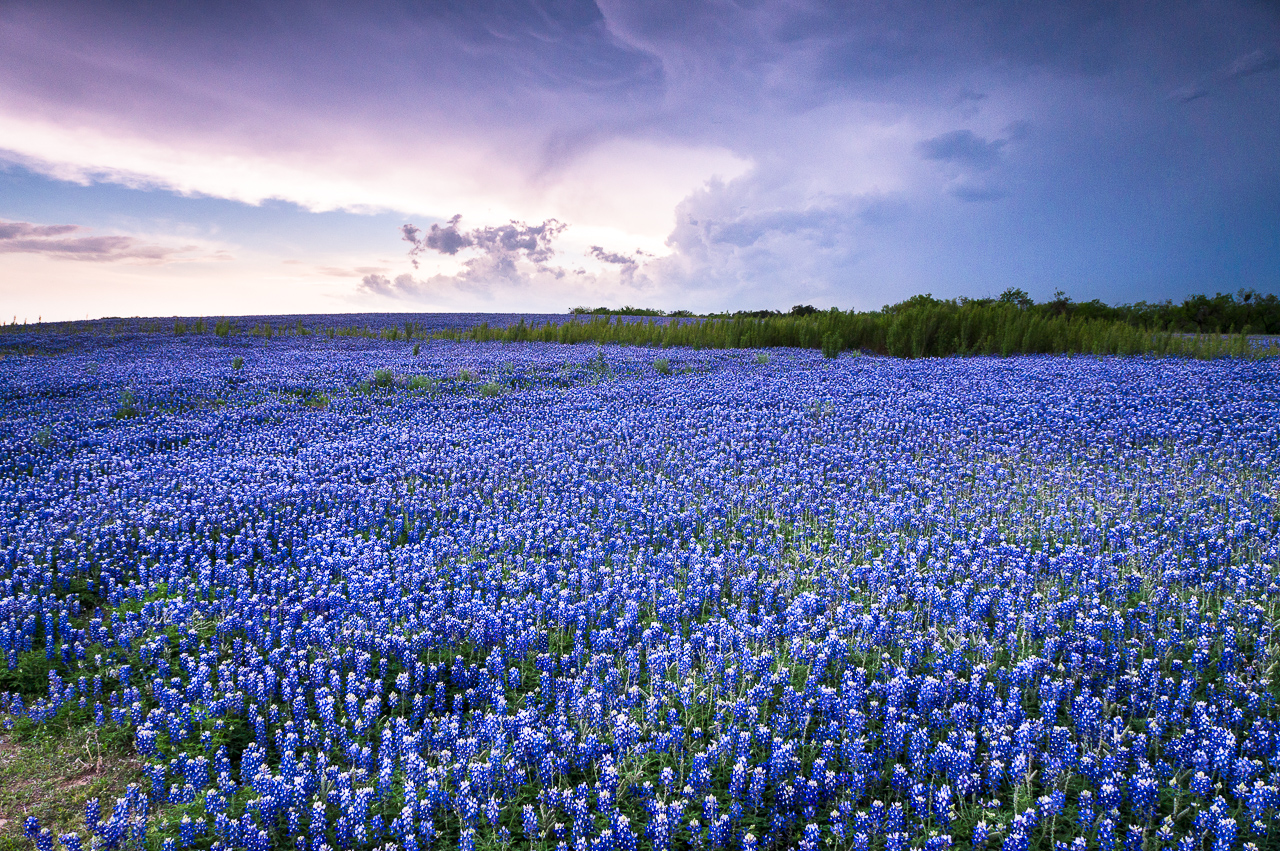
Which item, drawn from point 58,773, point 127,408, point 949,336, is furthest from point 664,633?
point 949,336

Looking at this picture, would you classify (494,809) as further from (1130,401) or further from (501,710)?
(1130,401)

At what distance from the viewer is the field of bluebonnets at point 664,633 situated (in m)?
2.82

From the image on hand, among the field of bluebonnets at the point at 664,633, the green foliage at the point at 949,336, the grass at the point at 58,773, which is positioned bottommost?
the grass at the point at 58,773

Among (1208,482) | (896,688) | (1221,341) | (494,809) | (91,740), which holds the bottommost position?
(91,740)

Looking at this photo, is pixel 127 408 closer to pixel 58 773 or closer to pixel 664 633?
pixel 58 773

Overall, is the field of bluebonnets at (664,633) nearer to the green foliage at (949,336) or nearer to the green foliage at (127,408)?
the green foliage at (127,408)

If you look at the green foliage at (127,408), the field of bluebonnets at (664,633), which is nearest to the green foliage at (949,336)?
the field of bluebonnets at (664,633)

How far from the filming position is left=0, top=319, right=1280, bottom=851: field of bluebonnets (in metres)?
2.82

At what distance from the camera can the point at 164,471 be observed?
7.54m

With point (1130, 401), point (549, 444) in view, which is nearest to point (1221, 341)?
point (1130, 401)

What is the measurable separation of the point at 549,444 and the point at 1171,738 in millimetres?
6637

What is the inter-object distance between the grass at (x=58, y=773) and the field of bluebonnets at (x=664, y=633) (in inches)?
3.5

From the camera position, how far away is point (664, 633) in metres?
4.04

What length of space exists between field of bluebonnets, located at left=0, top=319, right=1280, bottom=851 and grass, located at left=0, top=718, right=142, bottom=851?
0.09m
